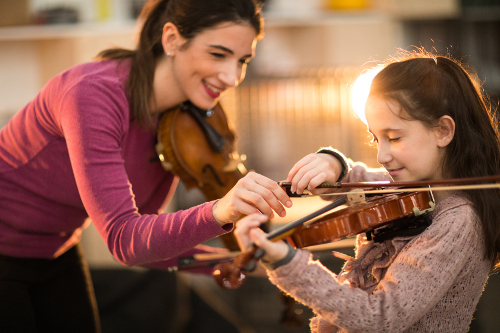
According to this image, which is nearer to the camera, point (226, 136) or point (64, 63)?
point (226, 136)

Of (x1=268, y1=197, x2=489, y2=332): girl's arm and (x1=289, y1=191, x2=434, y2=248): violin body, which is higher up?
(x1=289, y1=191, x2=434, y2=248): violin body

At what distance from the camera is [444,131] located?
3.17 ft

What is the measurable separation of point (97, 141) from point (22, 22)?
3289 millimetres

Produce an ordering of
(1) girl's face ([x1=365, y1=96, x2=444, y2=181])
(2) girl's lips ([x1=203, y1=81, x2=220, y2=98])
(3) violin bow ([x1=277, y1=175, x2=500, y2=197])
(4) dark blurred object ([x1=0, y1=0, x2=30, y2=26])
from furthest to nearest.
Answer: (4) dark blurred object ([x1=0, y1=0, x2=30, y2=26]), (2) girl's lips ([x1=203, y1=81, x2=220, y2=98]), (1) girl's face ([x1=365, y1=96, x2=444, y2=181]), (3) violin bow ([x1=277, y1=175, x2=500, y2=197])

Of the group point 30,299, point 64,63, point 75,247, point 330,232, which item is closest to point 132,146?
point 75,247

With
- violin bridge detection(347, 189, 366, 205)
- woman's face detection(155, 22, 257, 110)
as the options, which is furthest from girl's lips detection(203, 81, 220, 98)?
violin bridge detection(347, 189, 366, 205)

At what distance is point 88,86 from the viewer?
1002 mm

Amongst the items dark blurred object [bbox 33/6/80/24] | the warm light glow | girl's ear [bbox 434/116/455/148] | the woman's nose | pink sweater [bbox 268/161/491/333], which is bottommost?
pink sweater [bbox 268/161/491/333]

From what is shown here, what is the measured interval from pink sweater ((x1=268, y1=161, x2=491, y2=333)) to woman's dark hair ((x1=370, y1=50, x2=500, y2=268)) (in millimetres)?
85

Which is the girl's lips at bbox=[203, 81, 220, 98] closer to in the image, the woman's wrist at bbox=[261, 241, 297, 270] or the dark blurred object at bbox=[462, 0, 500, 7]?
the woman's wrist at bbox=[261, 241, 297, 270]

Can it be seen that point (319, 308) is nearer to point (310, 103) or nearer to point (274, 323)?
point (274, 323)

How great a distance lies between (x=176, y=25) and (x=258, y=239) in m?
0.70

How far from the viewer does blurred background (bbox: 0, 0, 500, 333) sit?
353 cm

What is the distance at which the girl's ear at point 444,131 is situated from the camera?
0.95m
